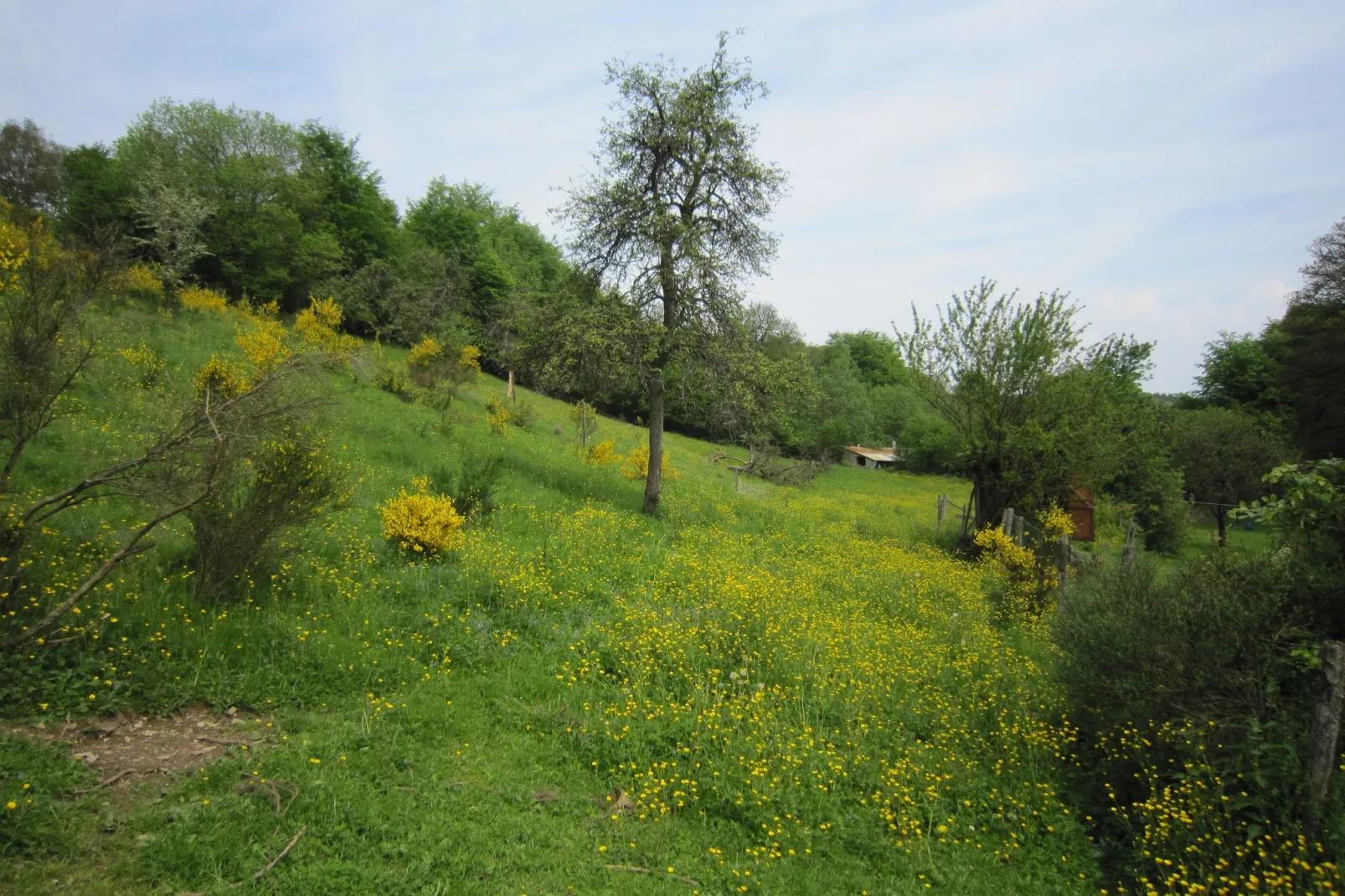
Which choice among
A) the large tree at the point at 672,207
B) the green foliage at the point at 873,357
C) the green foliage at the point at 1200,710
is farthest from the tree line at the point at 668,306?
the green foliage at the point at 873,357

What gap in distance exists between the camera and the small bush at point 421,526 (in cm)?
872

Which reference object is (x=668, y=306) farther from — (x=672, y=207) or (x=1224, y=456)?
(x=1224, y=456)

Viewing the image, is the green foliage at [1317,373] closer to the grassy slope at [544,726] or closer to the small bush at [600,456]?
the grassy slope at [544,726]

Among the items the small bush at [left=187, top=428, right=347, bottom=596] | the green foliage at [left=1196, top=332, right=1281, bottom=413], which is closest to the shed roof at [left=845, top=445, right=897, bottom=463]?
the green foliage at [left=1196, top=332, right=1281, bottom=413]

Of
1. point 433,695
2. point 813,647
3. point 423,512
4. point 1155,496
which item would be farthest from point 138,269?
point 1155,496

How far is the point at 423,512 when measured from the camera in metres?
8.82

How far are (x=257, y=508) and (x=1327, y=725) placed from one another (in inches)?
359

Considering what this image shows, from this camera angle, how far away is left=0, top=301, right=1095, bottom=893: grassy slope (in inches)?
158

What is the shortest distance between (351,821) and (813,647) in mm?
5322

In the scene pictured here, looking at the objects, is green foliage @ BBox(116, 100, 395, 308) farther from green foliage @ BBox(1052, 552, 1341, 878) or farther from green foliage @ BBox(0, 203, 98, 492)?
green foliage @ BBox(1052, 552, 1341, 878)

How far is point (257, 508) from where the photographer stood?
667 cm

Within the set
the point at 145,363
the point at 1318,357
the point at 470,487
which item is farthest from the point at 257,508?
the point at 1318,357

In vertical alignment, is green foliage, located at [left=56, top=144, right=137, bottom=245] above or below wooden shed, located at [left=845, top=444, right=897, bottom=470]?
above

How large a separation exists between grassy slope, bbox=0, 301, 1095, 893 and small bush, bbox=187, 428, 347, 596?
0.29 meters
